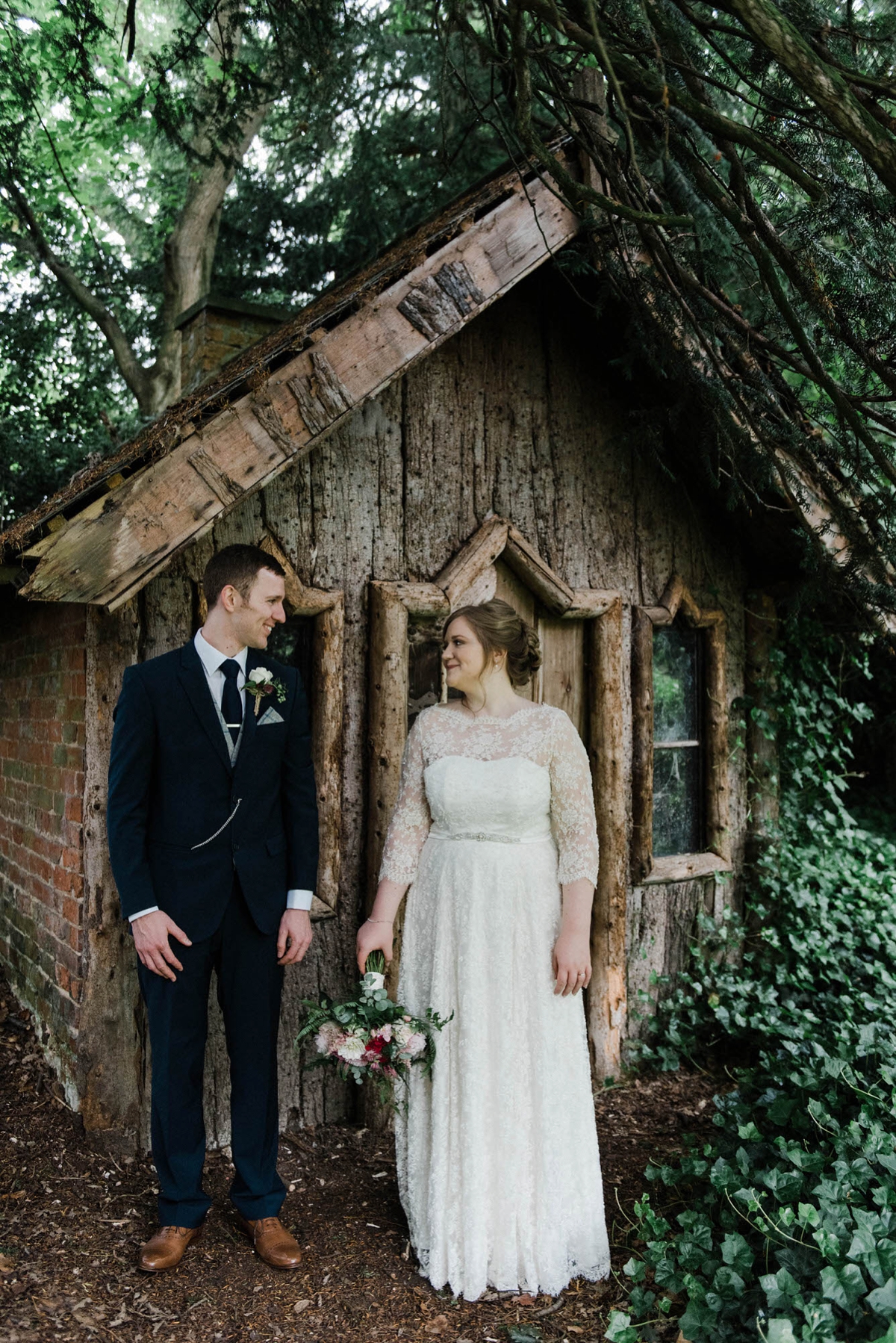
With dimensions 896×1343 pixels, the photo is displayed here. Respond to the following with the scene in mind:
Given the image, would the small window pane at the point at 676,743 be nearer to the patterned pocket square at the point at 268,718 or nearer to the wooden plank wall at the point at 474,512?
the wooden plank wall at the point at 474,512

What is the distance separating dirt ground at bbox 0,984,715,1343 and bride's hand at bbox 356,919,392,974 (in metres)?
1.01

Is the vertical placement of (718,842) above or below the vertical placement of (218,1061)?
above

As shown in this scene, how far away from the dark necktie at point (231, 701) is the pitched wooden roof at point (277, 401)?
399 millimetres

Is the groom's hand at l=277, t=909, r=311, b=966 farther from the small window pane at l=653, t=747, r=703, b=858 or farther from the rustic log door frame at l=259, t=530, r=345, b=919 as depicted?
the small window pane at l=653, t=747, r=703, b=858

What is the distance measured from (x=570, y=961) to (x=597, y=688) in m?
2.05

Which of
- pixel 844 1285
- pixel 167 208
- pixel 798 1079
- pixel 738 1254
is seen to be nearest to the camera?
pixel 844 1285

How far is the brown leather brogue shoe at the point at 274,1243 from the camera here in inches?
129

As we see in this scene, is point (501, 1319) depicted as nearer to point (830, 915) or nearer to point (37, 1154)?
point (37, 1154)

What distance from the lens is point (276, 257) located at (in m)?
9.39

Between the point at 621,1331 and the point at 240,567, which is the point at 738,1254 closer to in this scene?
the point at 621,1331

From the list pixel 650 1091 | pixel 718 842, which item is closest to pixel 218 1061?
pixel 650 1091

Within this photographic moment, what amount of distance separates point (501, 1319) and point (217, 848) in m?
1.71

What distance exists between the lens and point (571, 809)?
3398 millimetres

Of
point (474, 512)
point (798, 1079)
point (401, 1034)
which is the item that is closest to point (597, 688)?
point (474, 512)
